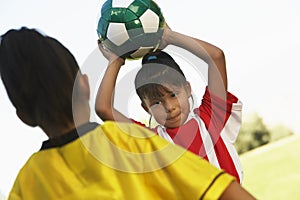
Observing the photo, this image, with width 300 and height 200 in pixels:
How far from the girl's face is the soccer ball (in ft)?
0.58

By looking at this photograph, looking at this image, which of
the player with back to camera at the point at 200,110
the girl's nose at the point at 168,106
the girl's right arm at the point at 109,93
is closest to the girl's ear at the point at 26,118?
the girl's right arm at the point at 109,93

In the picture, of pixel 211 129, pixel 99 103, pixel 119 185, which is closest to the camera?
pixel 119 185

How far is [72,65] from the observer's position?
1.36m

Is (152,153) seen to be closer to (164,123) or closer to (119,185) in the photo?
(119,185)

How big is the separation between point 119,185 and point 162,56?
99 centimetres

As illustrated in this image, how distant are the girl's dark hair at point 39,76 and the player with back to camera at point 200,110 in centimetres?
65

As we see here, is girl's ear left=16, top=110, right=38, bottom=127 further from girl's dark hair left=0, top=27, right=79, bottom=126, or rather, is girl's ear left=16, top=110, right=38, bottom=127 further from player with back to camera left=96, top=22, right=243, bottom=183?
player with back to camera left=96, top=22, right=243, bottom=183

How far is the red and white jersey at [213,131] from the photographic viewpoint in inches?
79.9

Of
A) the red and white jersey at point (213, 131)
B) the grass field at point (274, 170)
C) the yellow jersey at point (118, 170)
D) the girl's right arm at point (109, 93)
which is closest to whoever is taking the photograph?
the yellow jersey at point (118, 170)

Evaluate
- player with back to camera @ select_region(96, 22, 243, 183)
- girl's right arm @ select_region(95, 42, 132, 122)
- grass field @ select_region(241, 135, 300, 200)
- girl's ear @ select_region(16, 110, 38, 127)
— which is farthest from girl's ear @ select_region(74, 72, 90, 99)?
grass field @ select_region(241, 135, 300, 200)

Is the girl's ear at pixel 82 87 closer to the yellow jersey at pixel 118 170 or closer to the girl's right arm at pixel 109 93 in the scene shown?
the yellow jersey at pixel 118 170

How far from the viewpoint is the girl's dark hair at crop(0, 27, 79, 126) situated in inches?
52.5

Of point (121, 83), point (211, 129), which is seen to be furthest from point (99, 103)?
point (211, 129)

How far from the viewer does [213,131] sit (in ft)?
6.81
